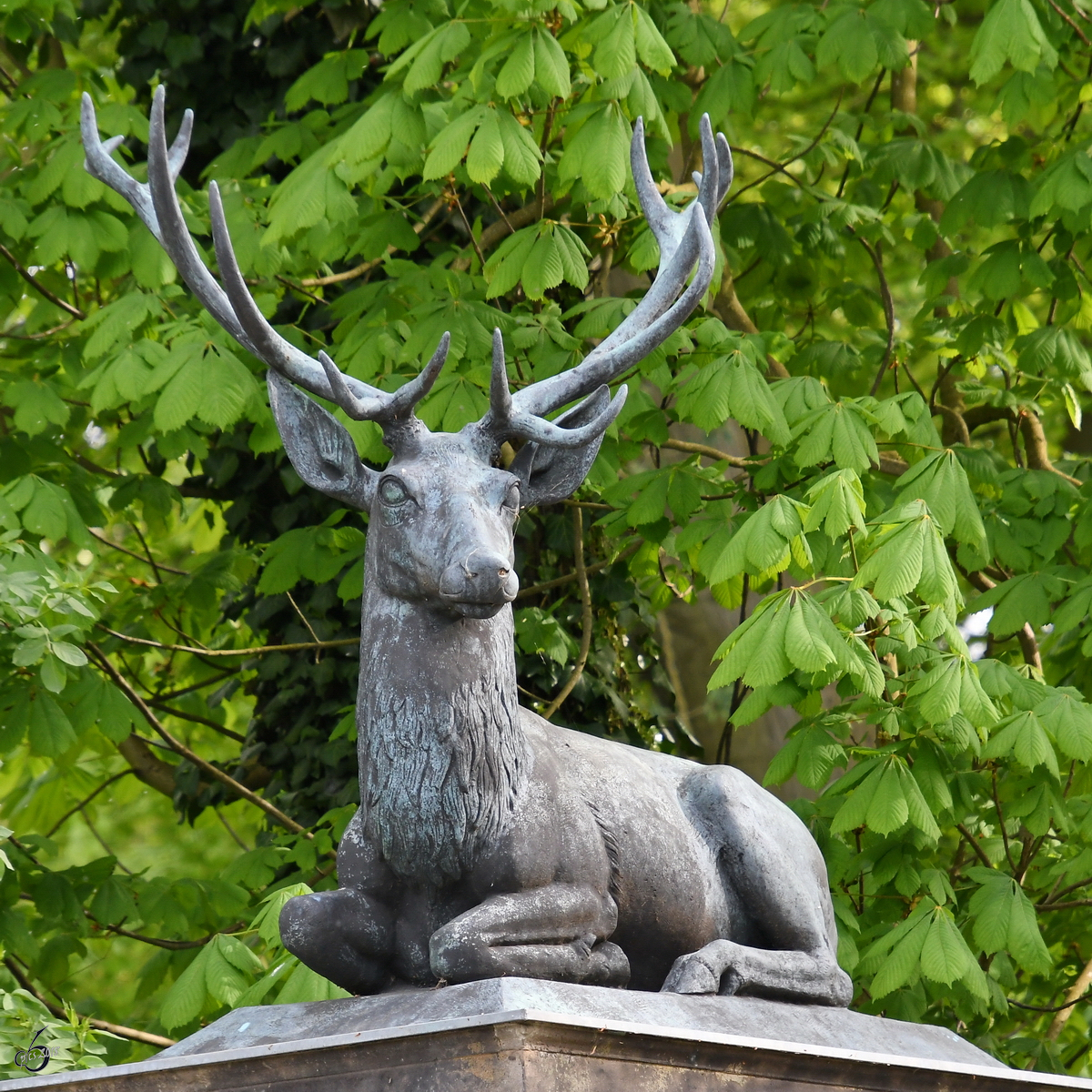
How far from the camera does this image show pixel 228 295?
3.28 m

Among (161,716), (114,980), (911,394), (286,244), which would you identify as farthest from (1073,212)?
(114,980)

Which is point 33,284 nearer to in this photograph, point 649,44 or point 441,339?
point 649,44

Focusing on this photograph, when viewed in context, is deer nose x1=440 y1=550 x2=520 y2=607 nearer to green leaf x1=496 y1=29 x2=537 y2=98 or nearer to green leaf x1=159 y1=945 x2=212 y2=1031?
green leaf x1=496 y1=29 x2=537 y2=98

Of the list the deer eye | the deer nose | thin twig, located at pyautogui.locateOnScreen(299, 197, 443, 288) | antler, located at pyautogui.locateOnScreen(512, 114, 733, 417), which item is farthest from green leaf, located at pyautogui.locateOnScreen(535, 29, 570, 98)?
the deer nose

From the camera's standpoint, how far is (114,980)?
1020cm

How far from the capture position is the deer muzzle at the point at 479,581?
2863mm

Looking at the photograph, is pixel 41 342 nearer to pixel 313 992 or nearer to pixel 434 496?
pixel 313 992

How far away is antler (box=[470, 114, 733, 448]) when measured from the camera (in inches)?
125

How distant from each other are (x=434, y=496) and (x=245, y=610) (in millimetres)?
4760

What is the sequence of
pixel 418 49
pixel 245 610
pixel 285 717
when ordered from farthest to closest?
pixel 245 610
pixel 285 717
pixel 418 49

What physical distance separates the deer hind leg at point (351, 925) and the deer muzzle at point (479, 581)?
0.52 metres

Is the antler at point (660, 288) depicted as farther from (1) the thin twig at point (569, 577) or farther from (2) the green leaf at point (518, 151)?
(1) the thin twig at point (569, 577)

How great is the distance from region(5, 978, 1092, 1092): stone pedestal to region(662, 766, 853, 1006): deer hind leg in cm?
7

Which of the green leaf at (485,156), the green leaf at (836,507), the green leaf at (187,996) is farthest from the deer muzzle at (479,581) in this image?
the green leaf at (187,996)
